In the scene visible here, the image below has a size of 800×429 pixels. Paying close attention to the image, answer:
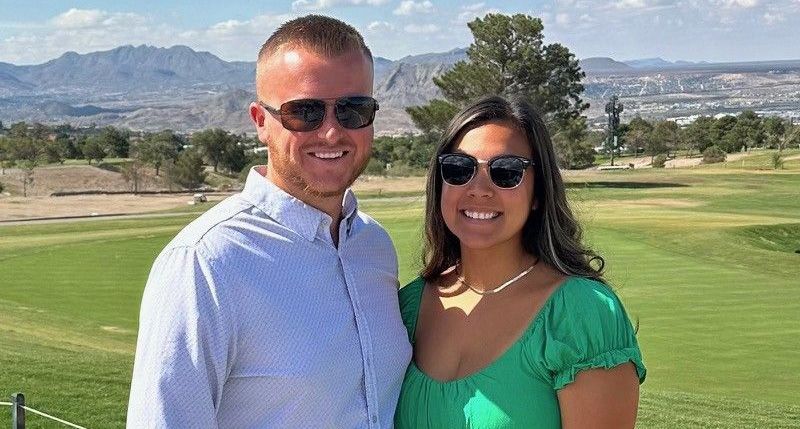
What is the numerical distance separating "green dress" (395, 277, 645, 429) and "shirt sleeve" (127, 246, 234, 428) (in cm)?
90

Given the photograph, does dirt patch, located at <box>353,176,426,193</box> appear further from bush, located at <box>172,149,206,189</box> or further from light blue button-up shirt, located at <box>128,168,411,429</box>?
light blue button-up shirt, located at <box>128,168,411,429</box>

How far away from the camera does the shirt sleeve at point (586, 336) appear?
9.75ft

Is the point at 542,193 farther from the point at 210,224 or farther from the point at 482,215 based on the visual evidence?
the point at 210,224

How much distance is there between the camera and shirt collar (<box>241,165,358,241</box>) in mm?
2873

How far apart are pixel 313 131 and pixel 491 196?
2.50 feet

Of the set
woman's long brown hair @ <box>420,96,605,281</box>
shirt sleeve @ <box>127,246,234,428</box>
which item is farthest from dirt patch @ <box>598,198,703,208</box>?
shirt sleeve @ <box>127,246,234,428</box>

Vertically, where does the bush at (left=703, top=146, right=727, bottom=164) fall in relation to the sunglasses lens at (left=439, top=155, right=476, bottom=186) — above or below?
below

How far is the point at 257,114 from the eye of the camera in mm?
3047

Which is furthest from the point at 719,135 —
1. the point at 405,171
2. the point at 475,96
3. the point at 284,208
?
the point at 284,208

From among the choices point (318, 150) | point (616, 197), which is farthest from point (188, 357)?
point (616, 197)

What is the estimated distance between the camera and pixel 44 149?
88312 millimetres

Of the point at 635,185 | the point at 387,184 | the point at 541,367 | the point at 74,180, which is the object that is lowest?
the point at 74,180

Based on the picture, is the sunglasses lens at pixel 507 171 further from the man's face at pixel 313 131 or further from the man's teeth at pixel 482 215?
the man's face at pixel 313 131

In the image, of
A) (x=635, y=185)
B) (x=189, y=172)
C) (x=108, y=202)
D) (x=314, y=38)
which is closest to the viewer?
(x=314, y=38)
